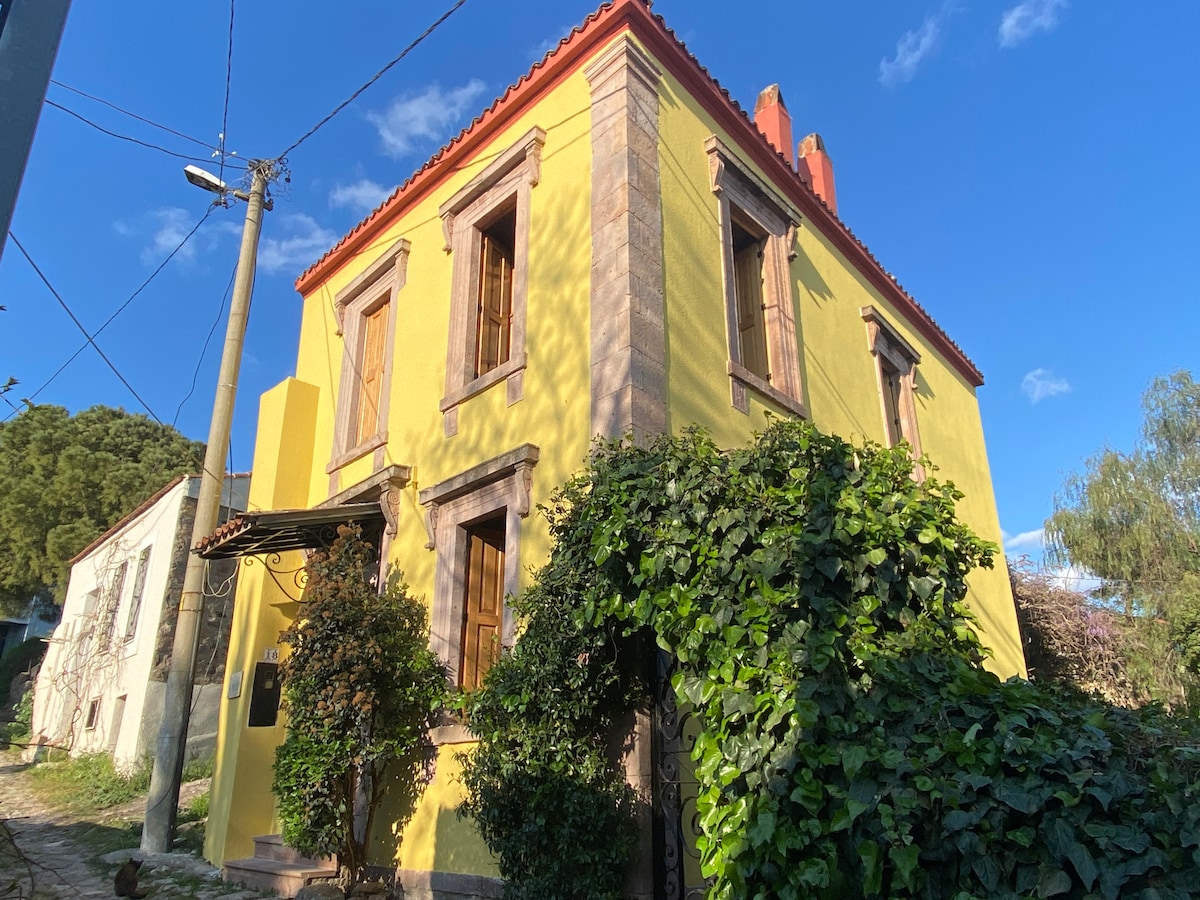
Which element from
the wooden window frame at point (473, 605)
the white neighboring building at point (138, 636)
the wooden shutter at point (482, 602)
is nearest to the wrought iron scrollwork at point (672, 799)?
the wooden window frame at point (473, 605)

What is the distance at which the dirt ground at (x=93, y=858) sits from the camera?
7.17 meters

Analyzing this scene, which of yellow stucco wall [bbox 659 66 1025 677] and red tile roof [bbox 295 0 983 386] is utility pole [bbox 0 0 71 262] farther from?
red tile roof [bbox 295 0 983 386]

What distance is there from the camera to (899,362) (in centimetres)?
1161

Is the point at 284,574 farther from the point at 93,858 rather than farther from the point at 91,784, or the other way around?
the point at 91,784

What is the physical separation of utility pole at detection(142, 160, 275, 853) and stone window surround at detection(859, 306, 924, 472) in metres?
8.23

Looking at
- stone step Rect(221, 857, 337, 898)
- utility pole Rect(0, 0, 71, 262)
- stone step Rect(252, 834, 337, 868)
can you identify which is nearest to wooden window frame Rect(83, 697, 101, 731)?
stone step Rect(252, 834, 337, 868)

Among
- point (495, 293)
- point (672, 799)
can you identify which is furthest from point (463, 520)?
point (672, 799)

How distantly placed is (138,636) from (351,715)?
11.4 m

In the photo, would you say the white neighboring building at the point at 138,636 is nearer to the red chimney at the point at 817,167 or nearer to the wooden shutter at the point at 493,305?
the wooden shutter at the point at 493,305

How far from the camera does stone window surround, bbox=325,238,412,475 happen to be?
365 inches

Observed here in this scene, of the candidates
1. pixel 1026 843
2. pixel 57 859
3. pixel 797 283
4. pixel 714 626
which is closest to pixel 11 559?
Result: pixel 57 859

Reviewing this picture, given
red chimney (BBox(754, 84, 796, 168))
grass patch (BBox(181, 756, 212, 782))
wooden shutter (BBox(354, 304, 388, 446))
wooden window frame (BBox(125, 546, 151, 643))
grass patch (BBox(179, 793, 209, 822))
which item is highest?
red chimney (BBox(754, 84, 796, 168))

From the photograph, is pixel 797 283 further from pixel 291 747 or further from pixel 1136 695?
pixel 1136 695

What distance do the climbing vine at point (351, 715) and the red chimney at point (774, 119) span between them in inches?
306
